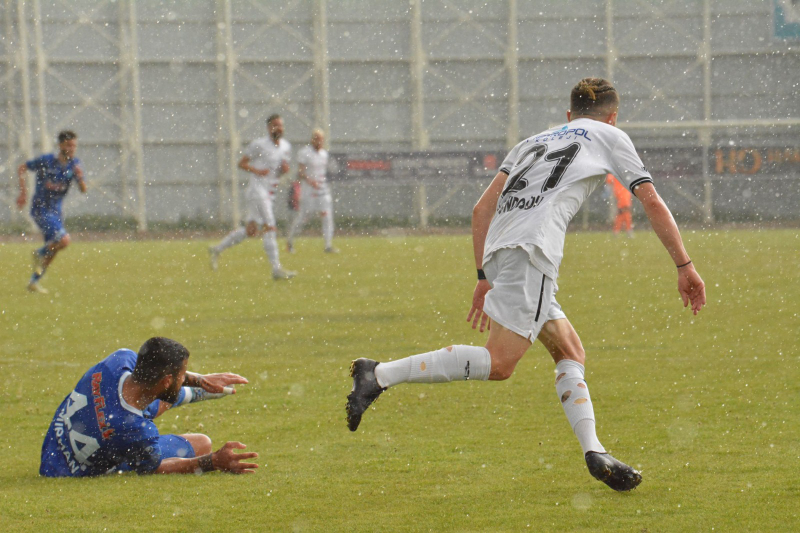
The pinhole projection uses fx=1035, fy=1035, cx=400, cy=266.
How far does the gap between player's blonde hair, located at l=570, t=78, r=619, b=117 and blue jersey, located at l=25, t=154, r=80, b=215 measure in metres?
10.7

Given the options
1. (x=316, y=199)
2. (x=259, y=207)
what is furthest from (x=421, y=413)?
(x=316, y=199)

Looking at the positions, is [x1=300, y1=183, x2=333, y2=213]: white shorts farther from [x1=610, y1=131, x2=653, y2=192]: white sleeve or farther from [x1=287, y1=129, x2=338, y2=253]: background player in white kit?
[x1=610, y1=131, x2=653, y2=192]: white sleeve

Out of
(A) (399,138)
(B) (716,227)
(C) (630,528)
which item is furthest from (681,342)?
(A) (399,138)

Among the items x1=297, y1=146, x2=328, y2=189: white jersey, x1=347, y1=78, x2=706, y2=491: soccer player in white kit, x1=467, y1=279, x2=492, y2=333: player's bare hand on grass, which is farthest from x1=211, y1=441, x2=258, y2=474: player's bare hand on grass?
x1=297, y1=146, x2=328, y2=189: white jersey

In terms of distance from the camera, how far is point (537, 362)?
8188 mm

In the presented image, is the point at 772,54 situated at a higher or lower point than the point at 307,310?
higher

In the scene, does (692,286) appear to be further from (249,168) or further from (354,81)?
(354,81)

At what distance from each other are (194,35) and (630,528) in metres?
30.9

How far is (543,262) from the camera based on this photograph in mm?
4258

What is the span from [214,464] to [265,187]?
10.7 m

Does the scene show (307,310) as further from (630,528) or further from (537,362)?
(630,528)

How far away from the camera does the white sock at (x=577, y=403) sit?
4328 mm

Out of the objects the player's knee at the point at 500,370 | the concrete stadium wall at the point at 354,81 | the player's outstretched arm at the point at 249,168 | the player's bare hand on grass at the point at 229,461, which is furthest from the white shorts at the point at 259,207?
the concrete stadium wall at the point at 354,81

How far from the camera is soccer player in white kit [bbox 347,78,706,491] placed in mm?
4227
